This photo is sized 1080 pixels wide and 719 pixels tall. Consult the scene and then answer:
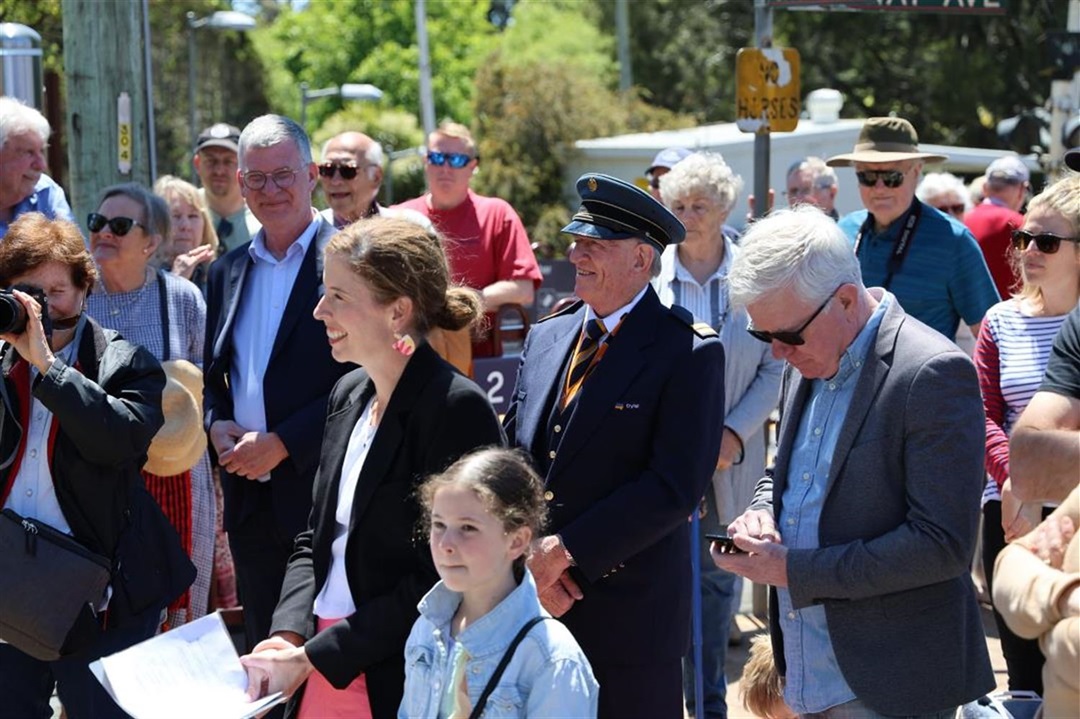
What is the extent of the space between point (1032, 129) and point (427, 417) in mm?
12933

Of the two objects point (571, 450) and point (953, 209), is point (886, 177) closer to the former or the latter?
point (571, 450)

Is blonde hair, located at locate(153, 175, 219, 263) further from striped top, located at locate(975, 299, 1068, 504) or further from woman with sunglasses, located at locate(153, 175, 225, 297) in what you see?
striped top, located at locate(975, 299, 1068, 504)

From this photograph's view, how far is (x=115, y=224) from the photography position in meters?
5.84

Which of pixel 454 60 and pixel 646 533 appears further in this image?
pixel 454 60

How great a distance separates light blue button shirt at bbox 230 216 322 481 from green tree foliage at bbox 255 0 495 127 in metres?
49.9

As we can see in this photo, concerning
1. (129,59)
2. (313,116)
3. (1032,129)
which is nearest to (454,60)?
(313,116)

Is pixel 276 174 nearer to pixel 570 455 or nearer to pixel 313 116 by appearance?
pixel 570 455

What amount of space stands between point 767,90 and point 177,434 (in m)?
5.20

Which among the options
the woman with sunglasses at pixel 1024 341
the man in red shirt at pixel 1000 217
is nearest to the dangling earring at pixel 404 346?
the woman with sunglasses at pixel 1024 341

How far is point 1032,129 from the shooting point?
1512 cm

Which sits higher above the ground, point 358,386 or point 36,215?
point 36,215

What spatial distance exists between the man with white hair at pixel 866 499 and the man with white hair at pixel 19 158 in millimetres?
3791

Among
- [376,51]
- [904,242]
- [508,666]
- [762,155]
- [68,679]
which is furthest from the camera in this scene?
[376,51]

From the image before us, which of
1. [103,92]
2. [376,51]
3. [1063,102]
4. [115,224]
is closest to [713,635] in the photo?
[115,224]
